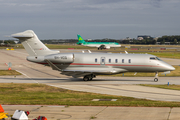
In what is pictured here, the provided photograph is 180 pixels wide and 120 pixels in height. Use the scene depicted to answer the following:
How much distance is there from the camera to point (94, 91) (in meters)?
25.4

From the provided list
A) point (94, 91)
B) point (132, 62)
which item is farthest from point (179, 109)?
point (132, 62)

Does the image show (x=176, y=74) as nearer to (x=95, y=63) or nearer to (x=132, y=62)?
(x=132, y=62)

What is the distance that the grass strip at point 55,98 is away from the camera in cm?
1861

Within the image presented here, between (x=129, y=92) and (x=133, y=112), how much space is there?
8658mm

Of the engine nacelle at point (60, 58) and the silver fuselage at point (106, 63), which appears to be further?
the silver fuselage at point (106, 63)

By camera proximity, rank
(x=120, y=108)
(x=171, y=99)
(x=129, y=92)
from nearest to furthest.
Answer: (x=120, y=108), (x=171, y=99), (x=129, y=92)

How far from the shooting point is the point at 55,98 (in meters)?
21.4

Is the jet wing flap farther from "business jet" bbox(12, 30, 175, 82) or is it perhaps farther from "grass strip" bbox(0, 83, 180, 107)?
"grass strip" bbox(0, 83, 180, 107)

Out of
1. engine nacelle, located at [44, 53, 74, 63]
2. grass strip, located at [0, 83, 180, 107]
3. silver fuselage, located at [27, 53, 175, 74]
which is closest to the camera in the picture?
grass strip, located at [0, 83, 180, 107]

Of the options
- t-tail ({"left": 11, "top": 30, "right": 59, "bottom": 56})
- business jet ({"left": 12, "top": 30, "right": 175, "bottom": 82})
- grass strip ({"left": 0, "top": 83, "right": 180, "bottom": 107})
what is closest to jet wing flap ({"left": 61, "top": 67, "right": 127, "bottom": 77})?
business jet ({"left": 12, "top": 30, "right": 175, "bottom": 82})

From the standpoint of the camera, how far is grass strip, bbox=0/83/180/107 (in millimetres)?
18609

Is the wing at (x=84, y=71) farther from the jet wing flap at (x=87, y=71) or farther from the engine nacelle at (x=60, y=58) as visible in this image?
the engine nacelle at (x=60, y=58)

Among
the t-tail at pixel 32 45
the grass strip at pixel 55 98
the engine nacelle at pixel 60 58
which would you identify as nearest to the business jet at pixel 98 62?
the engine nacelle at pixel 60 58

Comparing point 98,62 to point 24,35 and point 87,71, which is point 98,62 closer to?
point 87,71
